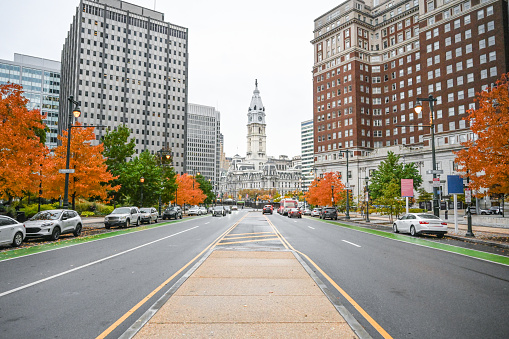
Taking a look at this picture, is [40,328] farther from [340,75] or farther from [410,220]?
[340,75]

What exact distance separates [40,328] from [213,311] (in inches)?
108

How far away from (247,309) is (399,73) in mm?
91042

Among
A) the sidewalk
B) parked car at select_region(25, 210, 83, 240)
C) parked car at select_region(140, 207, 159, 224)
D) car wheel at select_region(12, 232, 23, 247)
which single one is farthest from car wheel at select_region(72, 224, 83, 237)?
the sidewalk

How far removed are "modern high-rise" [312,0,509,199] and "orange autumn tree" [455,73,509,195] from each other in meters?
48.7

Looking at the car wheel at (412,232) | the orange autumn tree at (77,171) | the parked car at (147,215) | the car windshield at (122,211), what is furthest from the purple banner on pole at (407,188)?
the orange autumn tree at (77,171)

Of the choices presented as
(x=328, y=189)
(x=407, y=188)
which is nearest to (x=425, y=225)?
(x=407, y=188)

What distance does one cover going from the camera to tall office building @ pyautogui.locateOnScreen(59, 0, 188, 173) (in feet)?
361

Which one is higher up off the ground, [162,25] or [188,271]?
[162,25]

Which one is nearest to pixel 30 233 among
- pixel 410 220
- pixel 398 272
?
pixel 398 272

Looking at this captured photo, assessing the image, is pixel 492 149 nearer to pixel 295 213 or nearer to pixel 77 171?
pixel 77 171

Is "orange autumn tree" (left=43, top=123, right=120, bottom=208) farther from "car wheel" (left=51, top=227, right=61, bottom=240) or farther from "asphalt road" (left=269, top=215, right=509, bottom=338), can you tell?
"asphalt road" (left=269, top=215, right=509, bottom=338)

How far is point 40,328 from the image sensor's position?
17.9ft

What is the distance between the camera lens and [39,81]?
134m

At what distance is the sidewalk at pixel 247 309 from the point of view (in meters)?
5.16
